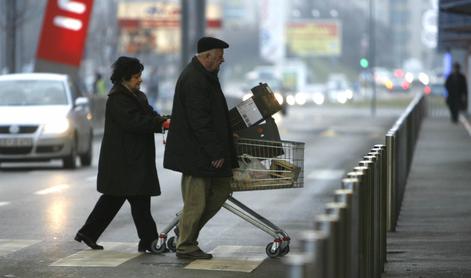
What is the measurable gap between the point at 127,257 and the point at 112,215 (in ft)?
2.10

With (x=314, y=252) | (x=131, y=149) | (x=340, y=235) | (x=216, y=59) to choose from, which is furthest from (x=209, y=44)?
(x=314, y=252)

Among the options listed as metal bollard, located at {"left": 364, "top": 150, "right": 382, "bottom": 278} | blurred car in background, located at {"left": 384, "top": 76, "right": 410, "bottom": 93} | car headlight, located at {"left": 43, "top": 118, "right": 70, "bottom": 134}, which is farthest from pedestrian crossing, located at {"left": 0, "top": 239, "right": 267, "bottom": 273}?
blurred car in background, located at {"left": 384, "top": 76, "right": 410, "bottom": 93}

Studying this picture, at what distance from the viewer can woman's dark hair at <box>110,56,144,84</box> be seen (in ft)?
40.4

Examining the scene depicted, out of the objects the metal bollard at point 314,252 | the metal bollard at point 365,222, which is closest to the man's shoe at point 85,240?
the metal bollard at point 365,222

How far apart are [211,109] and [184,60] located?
43.6m

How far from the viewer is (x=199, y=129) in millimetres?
11414

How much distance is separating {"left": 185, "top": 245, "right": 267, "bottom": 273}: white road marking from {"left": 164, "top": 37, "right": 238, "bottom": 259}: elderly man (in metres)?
0.31

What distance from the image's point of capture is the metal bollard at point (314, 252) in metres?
5.74

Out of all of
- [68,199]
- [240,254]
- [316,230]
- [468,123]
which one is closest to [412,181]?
[68,199]

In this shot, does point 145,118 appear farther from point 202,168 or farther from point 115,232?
point 115,232

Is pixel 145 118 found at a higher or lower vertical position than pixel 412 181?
higher

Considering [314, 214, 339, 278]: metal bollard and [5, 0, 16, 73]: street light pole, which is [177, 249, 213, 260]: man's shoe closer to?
[314, 214, 339, 278]: metal bollard

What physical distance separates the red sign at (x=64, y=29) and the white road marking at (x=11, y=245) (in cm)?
2544

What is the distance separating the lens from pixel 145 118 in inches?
485
